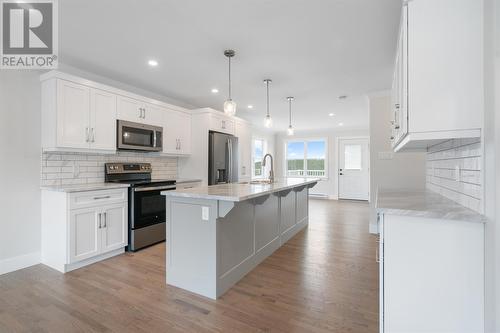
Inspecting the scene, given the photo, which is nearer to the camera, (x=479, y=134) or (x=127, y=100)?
(x=479, y=134)

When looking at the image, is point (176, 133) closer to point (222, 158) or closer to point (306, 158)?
point (222, 158)

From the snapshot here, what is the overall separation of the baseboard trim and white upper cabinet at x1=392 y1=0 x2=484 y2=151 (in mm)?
3962

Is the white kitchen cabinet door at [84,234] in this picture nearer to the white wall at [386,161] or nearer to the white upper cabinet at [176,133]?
the white upper cabinet at [176,133]

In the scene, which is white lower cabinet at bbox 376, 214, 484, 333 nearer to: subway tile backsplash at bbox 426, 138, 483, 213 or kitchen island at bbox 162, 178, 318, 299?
subway tile backsplash at bbox 426, 138, 483, 213

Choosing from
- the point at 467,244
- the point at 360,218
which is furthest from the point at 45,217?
the point at 360,218

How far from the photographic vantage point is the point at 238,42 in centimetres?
254

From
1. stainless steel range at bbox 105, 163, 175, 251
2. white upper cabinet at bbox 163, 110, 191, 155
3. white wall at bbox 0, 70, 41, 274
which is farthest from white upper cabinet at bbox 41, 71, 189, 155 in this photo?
stainless steel range at bbox 105, 163, 175, 251

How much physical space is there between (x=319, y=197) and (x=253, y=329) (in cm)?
724

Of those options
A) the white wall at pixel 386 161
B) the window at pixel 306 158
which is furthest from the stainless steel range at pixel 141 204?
the window at pixel 306 158

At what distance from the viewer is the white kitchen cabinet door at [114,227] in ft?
9.83

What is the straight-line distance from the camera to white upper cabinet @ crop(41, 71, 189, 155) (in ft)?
9.16

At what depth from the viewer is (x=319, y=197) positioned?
855 cm

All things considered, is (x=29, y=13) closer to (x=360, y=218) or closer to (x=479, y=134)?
(x=479, y=134)

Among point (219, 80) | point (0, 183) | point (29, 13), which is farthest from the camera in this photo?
point (219, 80)
